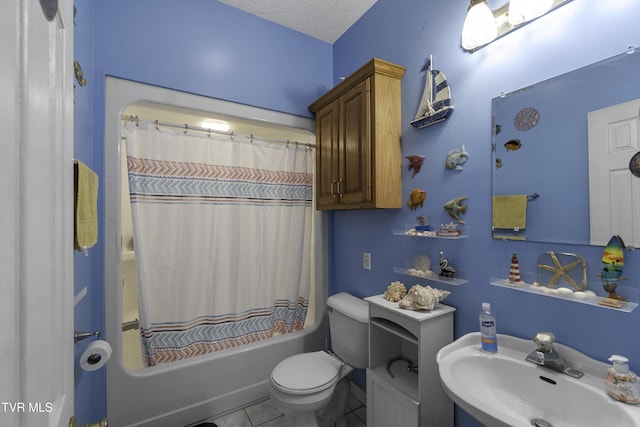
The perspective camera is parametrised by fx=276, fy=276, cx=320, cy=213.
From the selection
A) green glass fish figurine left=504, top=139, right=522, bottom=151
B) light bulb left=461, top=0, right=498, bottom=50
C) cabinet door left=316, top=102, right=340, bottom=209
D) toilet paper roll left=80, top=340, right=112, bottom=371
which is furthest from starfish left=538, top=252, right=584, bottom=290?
toilet paper roll left=80, top=340, right=112, bottom=371

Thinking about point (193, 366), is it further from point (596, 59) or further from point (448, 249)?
point (596, 59)

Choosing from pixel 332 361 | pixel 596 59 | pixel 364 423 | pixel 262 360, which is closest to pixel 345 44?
pixel 596 59

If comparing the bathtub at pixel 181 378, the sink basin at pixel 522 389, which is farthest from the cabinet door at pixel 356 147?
the bathtub at pixel 181 378

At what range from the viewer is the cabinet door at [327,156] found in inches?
74.2

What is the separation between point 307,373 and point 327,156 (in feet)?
4.58

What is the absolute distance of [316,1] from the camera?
6.08 feet

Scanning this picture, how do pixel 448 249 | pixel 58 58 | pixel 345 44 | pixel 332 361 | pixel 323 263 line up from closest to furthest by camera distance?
pixel 58 58
pixel 448 249
pixel 332 361
pixel 345 44
pixel 323 263

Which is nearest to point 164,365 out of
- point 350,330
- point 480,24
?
point 350,330

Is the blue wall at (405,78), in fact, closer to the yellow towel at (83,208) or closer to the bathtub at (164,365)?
the bathtub at (164,365)

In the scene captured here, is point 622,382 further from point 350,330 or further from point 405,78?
point 405,78

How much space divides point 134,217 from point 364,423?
1.94m

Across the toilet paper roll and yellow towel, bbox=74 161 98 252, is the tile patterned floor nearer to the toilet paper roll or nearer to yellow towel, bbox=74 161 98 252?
the toilet paper roll

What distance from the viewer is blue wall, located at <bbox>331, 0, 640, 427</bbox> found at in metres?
0.95

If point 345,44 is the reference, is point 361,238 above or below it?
below
